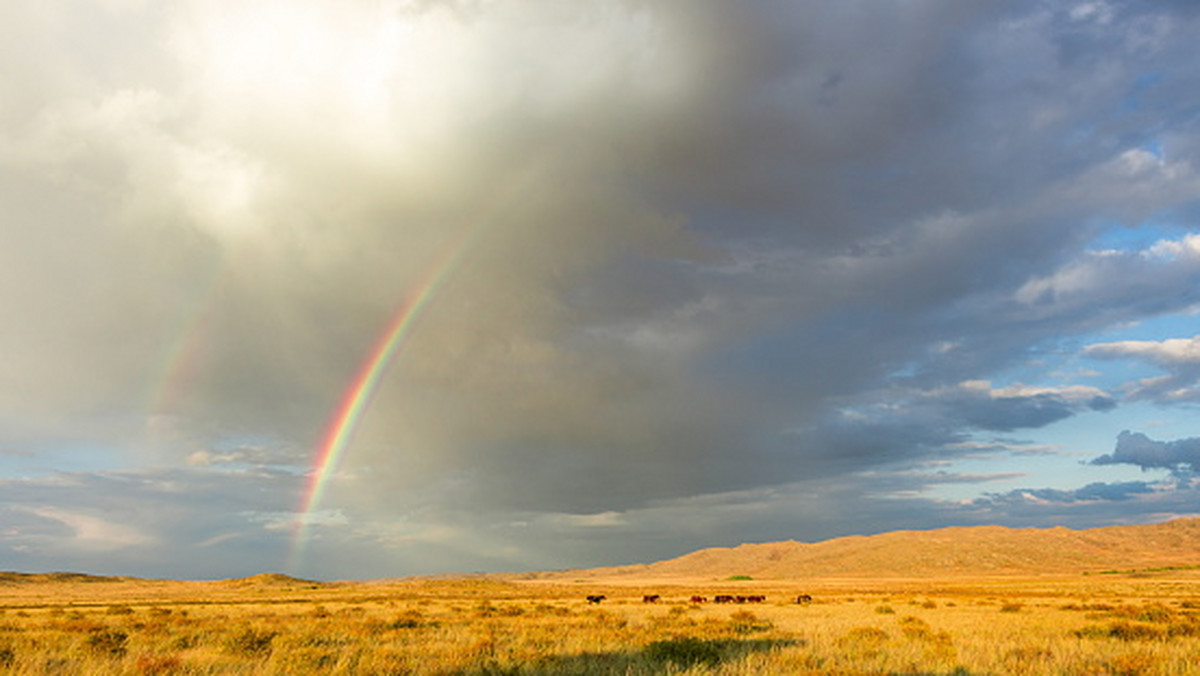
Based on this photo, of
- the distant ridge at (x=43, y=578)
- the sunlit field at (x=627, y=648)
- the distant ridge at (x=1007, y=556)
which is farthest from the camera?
the distant ridge at (x=1007, y=556)

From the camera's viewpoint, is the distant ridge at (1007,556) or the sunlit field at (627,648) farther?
the distant ridge at (1007,556)

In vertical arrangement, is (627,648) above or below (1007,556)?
above

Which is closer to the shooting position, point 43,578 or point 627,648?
point 627,648

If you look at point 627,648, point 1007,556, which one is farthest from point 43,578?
point 1007,556

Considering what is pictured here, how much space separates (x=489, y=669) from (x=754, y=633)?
39.1 feet

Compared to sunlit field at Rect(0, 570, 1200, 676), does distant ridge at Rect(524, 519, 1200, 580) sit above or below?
below

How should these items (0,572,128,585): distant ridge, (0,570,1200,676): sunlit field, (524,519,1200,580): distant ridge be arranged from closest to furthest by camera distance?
(0,570,1200,676): sunlit field < (0,572,128,585): distant ridge < (524,519,1200,580): distant ridge

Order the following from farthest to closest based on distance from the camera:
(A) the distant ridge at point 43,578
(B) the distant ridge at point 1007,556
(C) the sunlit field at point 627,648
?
(B) the distant ridge at point 1007,556
(A) the distant ridge at point 43,578
(C) the sunlit field at point 627,648

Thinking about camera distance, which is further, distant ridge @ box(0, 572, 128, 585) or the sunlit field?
distant ridge @ box(0, 572, 128, 585)

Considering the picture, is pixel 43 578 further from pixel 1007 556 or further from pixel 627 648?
pixel 1007 556

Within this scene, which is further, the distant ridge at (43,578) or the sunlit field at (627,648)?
the distant ridge at (43,578)

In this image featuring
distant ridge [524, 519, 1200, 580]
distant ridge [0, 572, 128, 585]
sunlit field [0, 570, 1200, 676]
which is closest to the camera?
sunlit field [0, 570, 1200, 676]

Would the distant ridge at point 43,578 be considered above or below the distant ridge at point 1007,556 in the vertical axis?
above

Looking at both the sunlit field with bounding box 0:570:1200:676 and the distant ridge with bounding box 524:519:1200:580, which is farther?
the distant ridge with bounding box 524:519:1200:580
